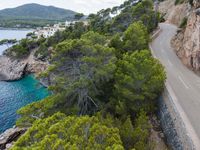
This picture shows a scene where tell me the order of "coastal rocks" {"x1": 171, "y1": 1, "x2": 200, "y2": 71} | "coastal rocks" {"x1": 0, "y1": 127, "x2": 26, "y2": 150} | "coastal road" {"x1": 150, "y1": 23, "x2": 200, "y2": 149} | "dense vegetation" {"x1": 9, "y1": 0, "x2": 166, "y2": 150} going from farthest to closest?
"coastal rocks" {"x1": 171, "y1": 1, "x2": 200, "y2": 71} → "coastal rocks" {"x1": 0, "y1": 127, "x2": 26, "y2": 150} → "dense vegetation" {"x1": 9, "y1": 0, "x2": 166, "y2": 150} → "coastal road" {"x1": 150, "y1": 23, "x2": 200, "y2": 149}

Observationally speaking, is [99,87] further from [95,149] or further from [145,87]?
[95,149]

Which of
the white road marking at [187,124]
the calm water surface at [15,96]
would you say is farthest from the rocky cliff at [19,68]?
the white road marking at [187,124]

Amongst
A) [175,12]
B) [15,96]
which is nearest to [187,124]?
[15,96]

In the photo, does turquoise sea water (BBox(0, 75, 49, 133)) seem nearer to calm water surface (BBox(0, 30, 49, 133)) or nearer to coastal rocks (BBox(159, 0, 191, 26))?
calm water surface (BBox(0, 30, 49, 133))

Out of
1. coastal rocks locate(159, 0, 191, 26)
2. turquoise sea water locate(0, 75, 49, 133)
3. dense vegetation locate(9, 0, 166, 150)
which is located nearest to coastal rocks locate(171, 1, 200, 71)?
dense vegetation locate(9, 0, 166, 150)

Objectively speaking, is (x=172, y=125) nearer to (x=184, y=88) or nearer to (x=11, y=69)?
(x=184, y=88)

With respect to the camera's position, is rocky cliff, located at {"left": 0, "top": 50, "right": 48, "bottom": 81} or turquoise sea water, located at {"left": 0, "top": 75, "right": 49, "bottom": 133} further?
rocky cliff, located at {"left": 0, "top": 50, "right": 48, "bottom": 81}

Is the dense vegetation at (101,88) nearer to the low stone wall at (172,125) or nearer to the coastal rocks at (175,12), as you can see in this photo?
the low stone wall at (172,125)
